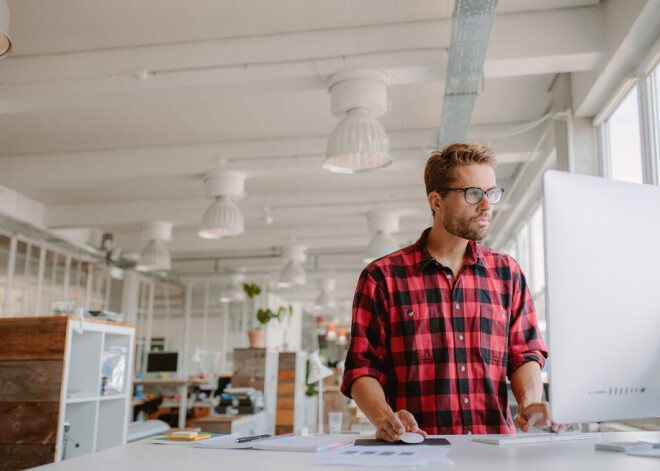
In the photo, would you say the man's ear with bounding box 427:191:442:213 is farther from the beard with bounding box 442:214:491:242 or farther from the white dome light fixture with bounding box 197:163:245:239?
the white dome light fixture with bounding box 197:163:245:239

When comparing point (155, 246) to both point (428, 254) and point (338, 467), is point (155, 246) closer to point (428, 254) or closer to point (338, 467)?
point (428, 254)

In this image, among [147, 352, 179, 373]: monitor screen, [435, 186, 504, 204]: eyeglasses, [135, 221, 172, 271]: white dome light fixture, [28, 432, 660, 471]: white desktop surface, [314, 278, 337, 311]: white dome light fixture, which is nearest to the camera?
[28, 432, 660, 471]: white desktop surface

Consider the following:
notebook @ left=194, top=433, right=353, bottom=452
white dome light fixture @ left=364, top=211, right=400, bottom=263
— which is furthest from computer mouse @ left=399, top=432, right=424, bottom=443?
white dome light fixture @ left=364, top=211, right=400, bottom=263

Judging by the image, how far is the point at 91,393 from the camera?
4.47 m

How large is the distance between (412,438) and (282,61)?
3618 mm

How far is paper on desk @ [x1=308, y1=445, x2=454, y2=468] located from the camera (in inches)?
41.2

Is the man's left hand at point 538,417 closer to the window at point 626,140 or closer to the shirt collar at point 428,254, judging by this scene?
the shirt collar at point 428,254

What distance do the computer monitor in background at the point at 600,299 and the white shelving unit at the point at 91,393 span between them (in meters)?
3.69

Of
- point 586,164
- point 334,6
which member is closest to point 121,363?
point 334,6

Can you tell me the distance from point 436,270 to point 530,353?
38 cm

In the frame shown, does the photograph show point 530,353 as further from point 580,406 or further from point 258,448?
point 258,448

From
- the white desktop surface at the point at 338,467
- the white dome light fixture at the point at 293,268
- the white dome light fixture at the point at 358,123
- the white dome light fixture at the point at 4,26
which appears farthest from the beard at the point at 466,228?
the white dome light fixture at the point at 293,268

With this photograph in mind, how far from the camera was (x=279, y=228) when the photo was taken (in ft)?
36.4

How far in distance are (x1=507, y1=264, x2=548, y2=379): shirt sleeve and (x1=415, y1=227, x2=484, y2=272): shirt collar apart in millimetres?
157
